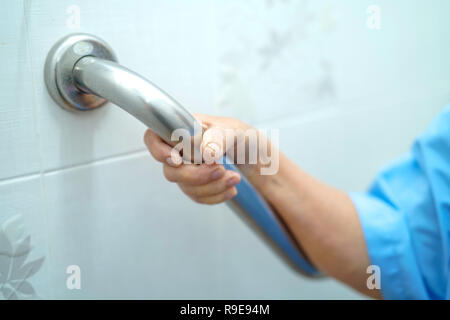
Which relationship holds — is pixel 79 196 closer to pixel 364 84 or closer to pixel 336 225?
pixel 336 225

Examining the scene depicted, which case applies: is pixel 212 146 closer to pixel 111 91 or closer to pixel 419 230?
pixel 111 91

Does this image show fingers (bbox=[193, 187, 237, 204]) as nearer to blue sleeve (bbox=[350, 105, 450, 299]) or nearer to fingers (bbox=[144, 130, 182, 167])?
fingers (bbox=[144, 130, 182, 167])

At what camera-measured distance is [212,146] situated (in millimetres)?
278

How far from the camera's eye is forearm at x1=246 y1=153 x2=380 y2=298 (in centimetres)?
42

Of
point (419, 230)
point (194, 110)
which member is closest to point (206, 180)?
point (194, 110)

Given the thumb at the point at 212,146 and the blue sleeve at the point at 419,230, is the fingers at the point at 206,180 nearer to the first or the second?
the thumb at the point at 212,146

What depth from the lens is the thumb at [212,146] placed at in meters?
0.28

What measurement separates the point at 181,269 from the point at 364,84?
0.31 m

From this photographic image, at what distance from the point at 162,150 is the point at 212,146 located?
4cm

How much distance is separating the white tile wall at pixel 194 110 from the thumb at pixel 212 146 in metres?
0.11

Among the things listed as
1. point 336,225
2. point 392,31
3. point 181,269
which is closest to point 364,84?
point 392,31

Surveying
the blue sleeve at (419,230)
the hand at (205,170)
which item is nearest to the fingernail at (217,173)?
the hand at (205,170)

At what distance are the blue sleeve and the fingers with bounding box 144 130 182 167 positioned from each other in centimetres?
23

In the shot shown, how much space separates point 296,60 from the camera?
1.57ft
